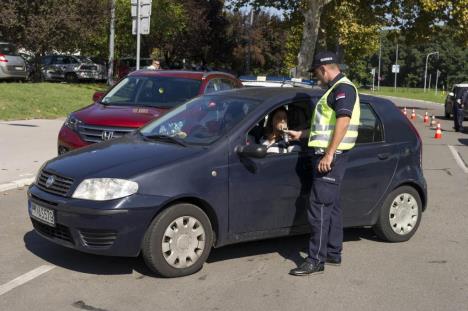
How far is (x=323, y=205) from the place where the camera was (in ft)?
17.0

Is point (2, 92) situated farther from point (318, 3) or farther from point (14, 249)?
point (318, 3)

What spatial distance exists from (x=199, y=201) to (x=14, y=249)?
1.96 metres

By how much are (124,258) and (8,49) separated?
735 inches

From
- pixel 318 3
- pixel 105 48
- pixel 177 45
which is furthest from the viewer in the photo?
pixel 177 45

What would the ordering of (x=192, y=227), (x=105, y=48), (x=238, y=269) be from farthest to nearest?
(x=105, y=48) → (x=238, y=269) → (x=192, y=227)

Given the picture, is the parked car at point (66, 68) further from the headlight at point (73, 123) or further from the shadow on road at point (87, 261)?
the shadow on road at point (87, 261)

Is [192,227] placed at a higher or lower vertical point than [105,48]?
lower

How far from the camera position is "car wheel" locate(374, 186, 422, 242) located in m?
6.24

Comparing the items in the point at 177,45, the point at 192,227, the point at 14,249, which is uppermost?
the point at 177,45

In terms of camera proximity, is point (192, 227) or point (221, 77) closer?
point (192, 227)

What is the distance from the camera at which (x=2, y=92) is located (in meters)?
→ 19.3

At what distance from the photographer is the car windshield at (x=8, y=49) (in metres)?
22.1

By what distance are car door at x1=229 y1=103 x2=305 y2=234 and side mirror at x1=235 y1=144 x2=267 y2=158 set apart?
43mm

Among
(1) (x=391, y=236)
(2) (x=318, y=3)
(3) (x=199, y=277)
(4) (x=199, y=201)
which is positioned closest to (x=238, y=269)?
(3) (x=199, y=277)
